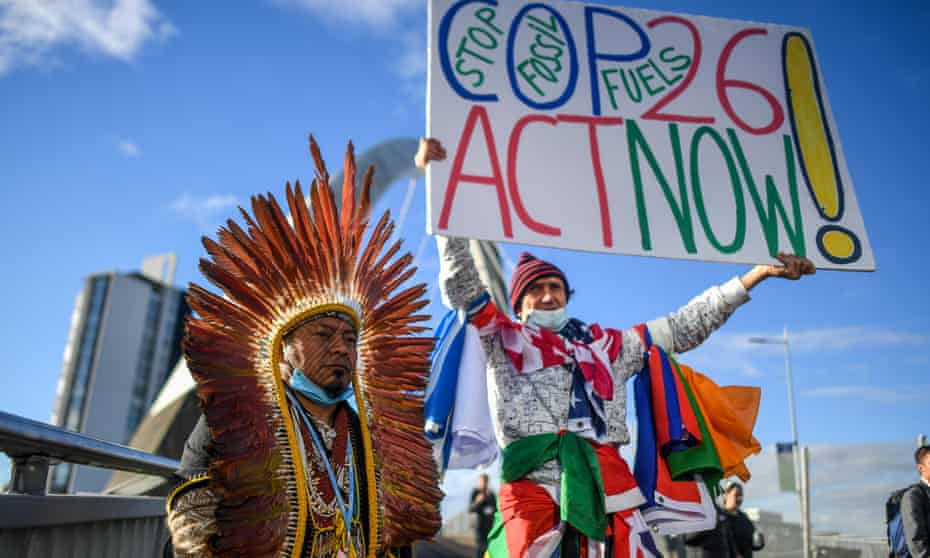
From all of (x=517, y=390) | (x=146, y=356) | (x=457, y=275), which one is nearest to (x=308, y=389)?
(x=457, y=275)

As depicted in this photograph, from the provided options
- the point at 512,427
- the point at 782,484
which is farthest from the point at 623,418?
the point at 782,484

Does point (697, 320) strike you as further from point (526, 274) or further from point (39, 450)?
point (39, 450)

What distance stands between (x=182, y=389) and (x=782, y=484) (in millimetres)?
11610

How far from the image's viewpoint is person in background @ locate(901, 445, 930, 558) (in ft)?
15.5

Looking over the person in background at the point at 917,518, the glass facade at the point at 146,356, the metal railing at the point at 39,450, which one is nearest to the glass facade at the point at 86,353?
the glass facade at the point at 146,356

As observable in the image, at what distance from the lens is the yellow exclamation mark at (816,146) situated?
3.51 meters

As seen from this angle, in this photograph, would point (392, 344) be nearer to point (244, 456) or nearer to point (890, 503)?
point (244, 456)

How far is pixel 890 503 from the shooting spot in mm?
5281

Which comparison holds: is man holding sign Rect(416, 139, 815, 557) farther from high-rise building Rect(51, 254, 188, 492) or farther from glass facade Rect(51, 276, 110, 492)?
glass facade Rect(51, 276, 110, 492)

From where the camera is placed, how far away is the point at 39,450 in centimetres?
196

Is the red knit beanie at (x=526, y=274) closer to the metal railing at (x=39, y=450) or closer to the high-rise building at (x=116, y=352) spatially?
the metal railing at (x=39, y=450)

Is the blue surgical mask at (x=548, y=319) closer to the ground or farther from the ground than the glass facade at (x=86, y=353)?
closer to the ground

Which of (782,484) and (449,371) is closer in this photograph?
(449,371)

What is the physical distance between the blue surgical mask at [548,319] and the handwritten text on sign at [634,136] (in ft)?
1.31
